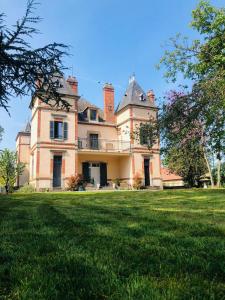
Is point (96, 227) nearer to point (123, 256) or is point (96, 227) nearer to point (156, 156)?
point (123, 256)

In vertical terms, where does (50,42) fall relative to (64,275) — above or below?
above

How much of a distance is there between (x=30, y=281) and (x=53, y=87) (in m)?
4.94

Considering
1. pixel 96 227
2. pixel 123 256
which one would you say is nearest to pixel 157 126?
pixel 96 227

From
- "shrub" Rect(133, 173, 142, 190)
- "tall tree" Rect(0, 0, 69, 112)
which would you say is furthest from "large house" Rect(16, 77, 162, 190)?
"tall tree" Rect(0, 0, 69, 112)

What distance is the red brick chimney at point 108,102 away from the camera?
31.0 meters

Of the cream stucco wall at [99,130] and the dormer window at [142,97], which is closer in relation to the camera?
A: the cream stucco wall at [99,130]

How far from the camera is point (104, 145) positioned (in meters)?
29.3

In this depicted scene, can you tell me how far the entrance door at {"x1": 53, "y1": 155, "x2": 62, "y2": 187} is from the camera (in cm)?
2511

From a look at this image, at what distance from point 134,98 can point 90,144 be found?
268 inches

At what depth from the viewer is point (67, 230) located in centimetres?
407

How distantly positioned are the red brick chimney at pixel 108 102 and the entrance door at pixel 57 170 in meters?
7.99

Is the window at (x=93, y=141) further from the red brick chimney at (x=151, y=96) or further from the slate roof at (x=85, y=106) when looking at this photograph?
the red brick chimney at (x=151, y=96)

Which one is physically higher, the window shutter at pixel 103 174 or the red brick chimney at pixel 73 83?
the red brick chimney at pixel 73 83

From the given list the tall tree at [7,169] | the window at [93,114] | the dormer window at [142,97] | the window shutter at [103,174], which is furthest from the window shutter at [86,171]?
the dormer window at [142,97]
